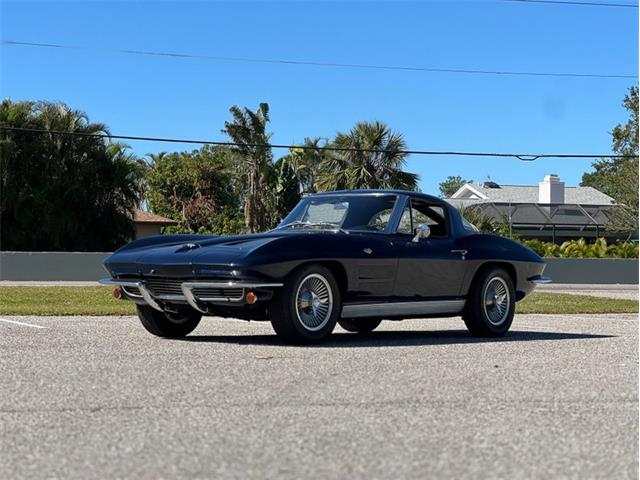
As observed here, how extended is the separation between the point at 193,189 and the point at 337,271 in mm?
61166

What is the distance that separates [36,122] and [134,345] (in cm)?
3566

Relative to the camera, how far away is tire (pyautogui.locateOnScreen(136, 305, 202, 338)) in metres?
10.5

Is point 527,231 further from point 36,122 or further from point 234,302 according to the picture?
point 234,302

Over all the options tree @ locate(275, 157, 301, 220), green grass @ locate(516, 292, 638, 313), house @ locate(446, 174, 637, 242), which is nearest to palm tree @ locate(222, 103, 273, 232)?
tree @ locate(275, 157, 301, 220)

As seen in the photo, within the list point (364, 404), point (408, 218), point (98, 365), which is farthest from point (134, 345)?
point (364, 404)

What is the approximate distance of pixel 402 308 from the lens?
33.9ft

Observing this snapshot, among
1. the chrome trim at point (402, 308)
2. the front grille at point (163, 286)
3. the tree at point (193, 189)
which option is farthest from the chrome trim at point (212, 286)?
the tree at point (193, 189)

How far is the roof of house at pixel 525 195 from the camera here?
228 ft

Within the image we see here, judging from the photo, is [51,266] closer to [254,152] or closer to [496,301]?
[254,152]

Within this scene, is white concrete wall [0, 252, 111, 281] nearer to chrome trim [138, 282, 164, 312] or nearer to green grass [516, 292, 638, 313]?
green grass [516, 292, 638, 313]

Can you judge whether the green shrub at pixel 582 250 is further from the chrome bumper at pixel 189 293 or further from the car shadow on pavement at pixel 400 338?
the chrome bumper at pixel 189 293

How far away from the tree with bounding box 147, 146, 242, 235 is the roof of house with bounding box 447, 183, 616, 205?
1493cm

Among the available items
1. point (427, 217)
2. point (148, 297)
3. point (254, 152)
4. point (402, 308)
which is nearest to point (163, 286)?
point (148, 297)

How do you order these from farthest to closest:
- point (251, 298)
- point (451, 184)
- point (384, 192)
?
1. point (451, 184)
2. point (384, 192)
3. point (251, 298)
